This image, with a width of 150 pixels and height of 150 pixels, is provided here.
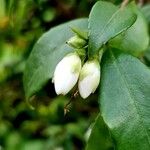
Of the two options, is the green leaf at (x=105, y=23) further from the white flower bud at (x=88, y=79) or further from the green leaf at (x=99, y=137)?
the green leaf at (x=99, y=137)

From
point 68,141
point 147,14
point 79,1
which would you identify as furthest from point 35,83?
point 68,141

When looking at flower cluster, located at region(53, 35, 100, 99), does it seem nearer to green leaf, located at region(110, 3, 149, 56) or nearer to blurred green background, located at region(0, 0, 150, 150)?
green leaf, located at region(110, 3, 149, 56)

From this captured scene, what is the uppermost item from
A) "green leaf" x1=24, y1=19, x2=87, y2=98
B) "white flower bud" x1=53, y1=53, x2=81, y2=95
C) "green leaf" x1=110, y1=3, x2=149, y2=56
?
"white flower bud" x1=53, y1=53, x2=81, y2=95

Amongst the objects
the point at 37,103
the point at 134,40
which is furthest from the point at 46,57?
the point at 37,103

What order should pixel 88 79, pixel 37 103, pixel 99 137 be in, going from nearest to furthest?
pixel 88 79, pixel 99 137, pixel 37 103

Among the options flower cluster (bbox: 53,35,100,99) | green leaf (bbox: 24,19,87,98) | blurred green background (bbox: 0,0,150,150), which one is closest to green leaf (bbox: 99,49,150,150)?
flower cluster (bbox: 53,35,100,99)

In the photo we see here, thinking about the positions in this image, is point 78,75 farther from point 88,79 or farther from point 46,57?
point 46,57

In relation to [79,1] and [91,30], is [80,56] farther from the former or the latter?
[79,1]
